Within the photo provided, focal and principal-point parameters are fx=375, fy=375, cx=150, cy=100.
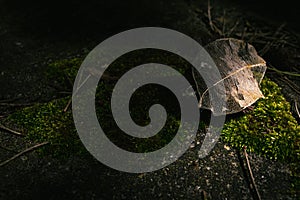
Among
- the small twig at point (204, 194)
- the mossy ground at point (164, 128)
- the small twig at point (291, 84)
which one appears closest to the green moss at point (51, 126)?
the mossy ground at point (164, 128)

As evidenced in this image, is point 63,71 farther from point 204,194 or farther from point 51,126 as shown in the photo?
point 204,194

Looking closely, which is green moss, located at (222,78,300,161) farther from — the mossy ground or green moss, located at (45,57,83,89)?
green moss, located at (45,57,83,89)

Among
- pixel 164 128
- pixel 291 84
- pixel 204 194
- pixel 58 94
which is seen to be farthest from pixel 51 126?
pixel 291 84

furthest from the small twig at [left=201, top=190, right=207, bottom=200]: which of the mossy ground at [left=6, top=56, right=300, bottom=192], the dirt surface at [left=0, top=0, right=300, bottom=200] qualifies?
the mossy ground at [left=6, top=56, right=300, bottom=192]

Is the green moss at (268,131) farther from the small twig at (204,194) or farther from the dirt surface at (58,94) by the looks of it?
the small twig at (204,194)

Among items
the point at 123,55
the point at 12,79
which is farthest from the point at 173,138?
the point at 12,79

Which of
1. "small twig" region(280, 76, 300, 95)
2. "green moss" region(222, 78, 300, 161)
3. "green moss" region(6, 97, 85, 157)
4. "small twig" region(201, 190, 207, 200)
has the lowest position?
"green moss" region(6, 97, 85, 157)

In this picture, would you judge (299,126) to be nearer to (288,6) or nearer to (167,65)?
(167,65)
